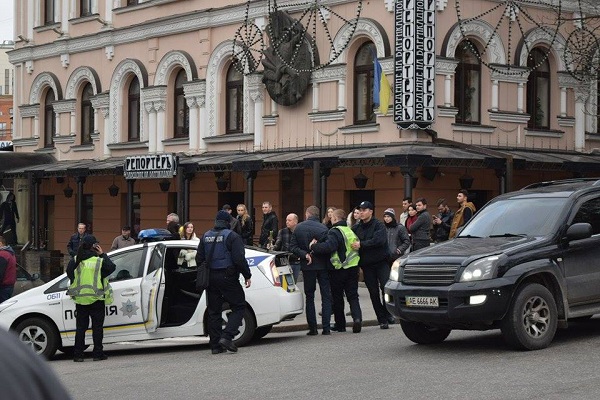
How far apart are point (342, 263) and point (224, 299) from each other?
223cm

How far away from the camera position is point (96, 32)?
116ft

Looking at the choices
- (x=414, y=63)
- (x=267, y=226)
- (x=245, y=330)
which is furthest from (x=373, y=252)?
(x=414, y=63)

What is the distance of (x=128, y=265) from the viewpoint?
1416 cm

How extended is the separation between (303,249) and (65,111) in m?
23.2

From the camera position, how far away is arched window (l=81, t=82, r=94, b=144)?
36312 mm

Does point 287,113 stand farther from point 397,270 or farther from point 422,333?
point 397,270

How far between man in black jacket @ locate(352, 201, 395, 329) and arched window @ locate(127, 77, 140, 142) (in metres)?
20.0

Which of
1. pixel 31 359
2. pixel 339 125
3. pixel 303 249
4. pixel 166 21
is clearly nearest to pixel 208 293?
pixel 303 249

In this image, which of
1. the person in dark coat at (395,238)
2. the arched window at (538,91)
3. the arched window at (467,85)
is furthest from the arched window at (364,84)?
the person in dark coat at (395,238)

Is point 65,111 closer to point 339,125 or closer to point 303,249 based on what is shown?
point 339,125

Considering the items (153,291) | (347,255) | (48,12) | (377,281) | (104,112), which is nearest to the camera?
(153,291)

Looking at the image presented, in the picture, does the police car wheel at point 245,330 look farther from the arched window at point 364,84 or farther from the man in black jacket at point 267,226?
the arched window at point 364,84

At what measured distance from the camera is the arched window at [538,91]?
2803 cm

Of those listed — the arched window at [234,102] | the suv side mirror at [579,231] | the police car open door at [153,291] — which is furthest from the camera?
the arched window at [234,102]
